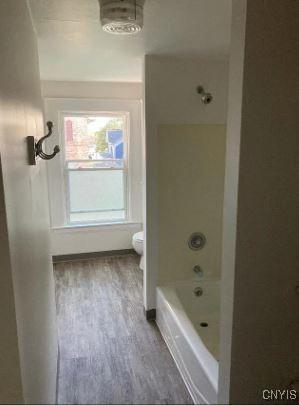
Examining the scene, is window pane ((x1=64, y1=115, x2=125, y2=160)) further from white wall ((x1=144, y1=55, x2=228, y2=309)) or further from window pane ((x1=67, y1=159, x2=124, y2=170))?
white wall ((x1=144, y1=55, x2=228, y2=309))

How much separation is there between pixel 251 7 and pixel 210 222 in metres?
1.45

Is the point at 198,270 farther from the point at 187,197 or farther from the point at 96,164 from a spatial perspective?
the point at 96,164

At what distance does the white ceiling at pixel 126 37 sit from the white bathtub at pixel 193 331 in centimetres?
130

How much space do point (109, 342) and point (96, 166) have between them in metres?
1.85

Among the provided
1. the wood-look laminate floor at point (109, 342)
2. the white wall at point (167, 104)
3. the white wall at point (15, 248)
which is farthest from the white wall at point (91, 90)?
the white wall at point (15, 248)

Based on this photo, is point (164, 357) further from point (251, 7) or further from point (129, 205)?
point (129, 205)

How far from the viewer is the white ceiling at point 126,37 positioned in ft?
3.79

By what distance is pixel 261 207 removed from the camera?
2.80ft

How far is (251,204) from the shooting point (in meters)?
0.85

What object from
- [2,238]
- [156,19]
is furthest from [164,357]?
[156,19]

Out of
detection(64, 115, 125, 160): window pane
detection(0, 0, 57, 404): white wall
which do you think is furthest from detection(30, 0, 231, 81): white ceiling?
detection(64, 115, 125, 160): window pane

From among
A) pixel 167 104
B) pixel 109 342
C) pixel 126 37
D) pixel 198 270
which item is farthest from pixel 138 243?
pixel 126 37

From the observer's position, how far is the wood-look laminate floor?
3.31ft

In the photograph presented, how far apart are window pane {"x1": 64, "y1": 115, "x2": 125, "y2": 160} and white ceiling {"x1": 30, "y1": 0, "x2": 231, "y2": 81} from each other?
0.82m
